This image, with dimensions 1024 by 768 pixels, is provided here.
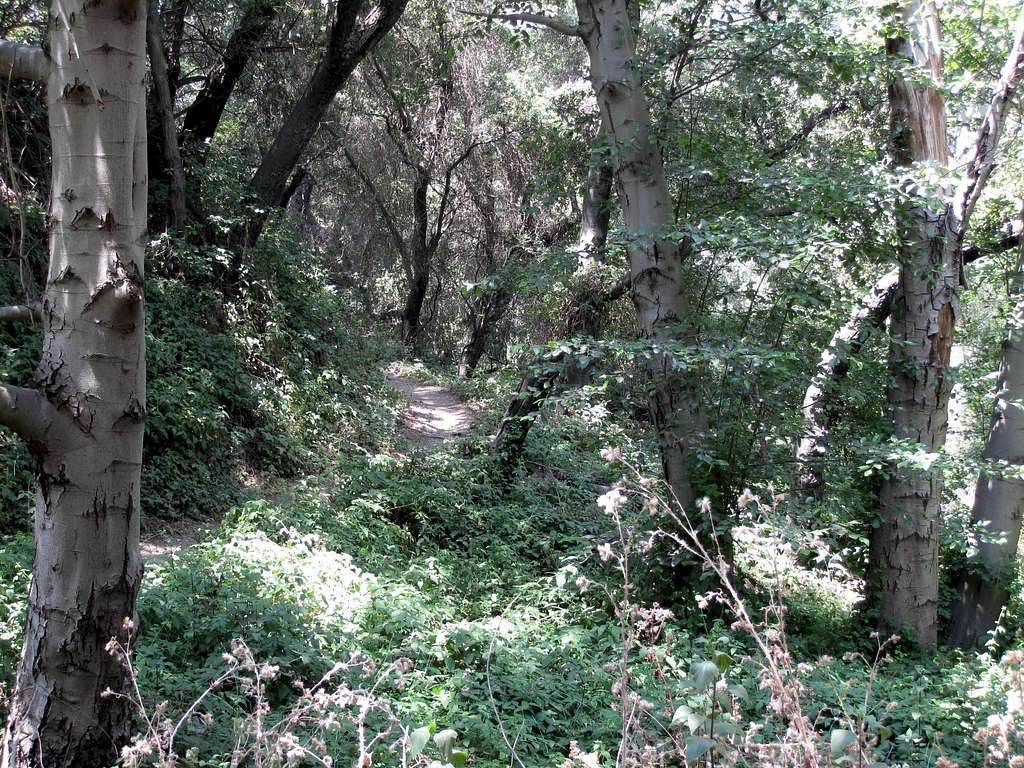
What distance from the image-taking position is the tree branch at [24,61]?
271 centimetres

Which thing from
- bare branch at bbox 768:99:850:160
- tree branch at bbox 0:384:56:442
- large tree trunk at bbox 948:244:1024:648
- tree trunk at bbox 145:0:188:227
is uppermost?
bare branch at bbox 768:99:850:160

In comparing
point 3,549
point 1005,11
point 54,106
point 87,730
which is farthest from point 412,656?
point 1005,11

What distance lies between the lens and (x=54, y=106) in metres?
2.71

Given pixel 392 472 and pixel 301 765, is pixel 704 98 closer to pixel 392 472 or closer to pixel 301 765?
pixel 392 472

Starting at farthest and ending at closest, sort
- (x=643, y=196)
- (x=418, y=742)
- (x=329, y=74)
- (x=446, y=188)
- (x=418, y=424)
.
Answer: (x=446, y=188) → (x=418, y=424) → (x=329, y=74) → (x=643, y=196) → (x=418, y=742)

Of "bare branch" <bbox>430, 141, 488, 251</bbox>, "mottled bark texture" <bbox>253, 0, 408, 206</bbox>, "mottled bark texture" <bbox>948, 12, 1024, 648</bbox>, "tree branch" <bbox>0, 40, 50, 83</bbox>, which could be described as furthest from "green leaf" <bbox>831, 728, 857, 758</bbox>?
"bare branch" <bbox>430, 141, 488, 251</bbox>

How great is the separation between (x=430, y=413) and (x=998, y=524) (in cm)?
971

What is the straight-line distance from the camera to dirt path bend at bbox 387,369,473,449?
12609 millimetres

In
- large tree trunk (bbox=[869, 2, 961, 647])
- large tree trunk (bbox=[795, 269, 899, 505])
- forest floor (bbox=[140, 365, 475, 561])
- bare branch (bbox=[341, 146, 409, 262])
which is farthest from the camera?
bare branch (bbox=[341, 146, 409, 262])

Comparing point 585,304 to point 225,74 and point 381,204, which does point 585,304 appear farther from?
point 381,204

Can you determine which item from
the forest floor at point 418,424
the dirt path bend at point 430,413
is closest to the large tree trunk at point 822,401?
the forest floor at point 418,424

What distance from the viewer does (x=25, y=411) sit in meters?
2.71

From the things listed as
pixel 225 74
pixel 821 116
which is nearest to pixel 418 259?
pixel 225 74

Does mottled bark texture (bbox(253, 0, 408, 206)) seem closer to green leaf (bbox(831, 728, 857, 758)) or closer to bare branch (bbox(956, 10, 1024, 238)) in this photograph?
bare branch (bbox(956, 10, 1024, 238))
